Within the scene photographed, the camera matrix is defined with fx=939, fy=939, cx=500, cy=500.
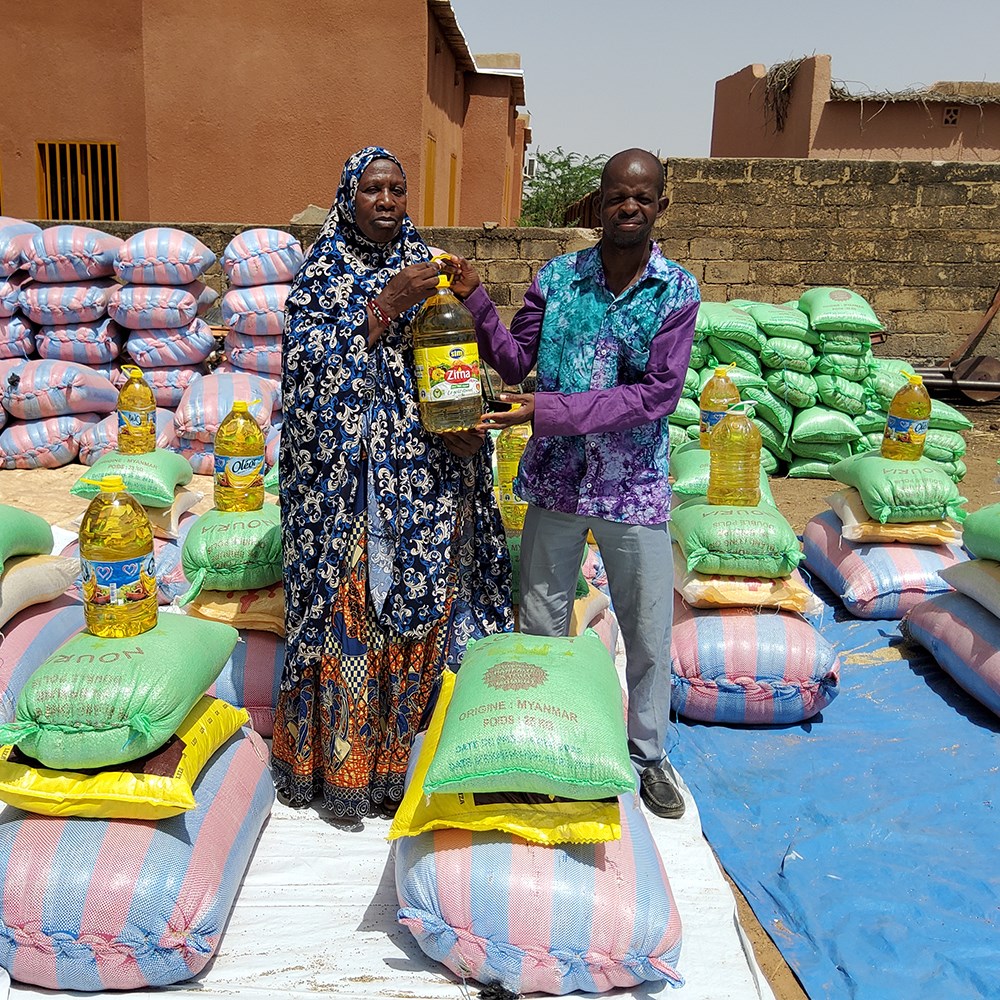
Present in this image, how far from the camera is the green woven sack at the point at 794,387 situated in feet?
24.2

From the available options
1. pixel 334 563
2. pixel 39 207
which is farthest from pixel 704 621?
pixel 39 207

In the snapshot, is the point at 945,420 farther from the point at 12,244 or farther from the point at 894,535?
the point at 12,244

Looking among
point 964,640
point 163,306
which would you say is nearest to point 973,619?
point 964,640

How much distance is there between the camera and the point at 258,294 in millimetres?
7289

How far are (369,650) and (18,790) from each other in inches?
38.1

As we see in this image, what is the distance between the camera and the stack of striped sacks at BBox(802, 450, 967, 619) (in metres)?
4.39

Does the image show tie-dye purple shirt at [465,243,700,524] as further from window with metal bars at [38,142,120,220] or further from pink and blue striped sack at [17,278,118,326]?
window with metal bars at [38,142,120,220]

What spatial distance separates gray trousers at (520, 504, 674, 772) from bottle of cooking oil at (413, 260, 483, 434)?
1.72 ft

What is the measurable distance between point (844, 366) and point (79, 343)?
603cm

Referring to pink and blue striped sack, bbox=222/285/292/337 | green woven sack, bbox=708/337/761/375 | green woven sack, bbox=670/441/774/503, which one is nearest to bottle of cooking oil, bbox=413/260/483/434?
green woven sack, bbox=670/441/774/503

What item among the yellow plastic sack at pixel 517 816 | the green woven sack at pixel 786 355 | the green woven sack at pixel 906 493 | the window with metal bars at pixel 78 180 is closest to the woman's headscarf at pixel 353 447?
the yellow plastic sack at pixel 517 816

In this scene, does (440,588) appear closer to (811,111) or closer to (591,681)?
(591,681)

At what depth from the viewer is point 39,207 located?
A: 11.7 m

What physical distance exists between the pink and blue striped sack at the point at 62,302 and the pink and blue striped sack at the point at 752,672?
571 cm
